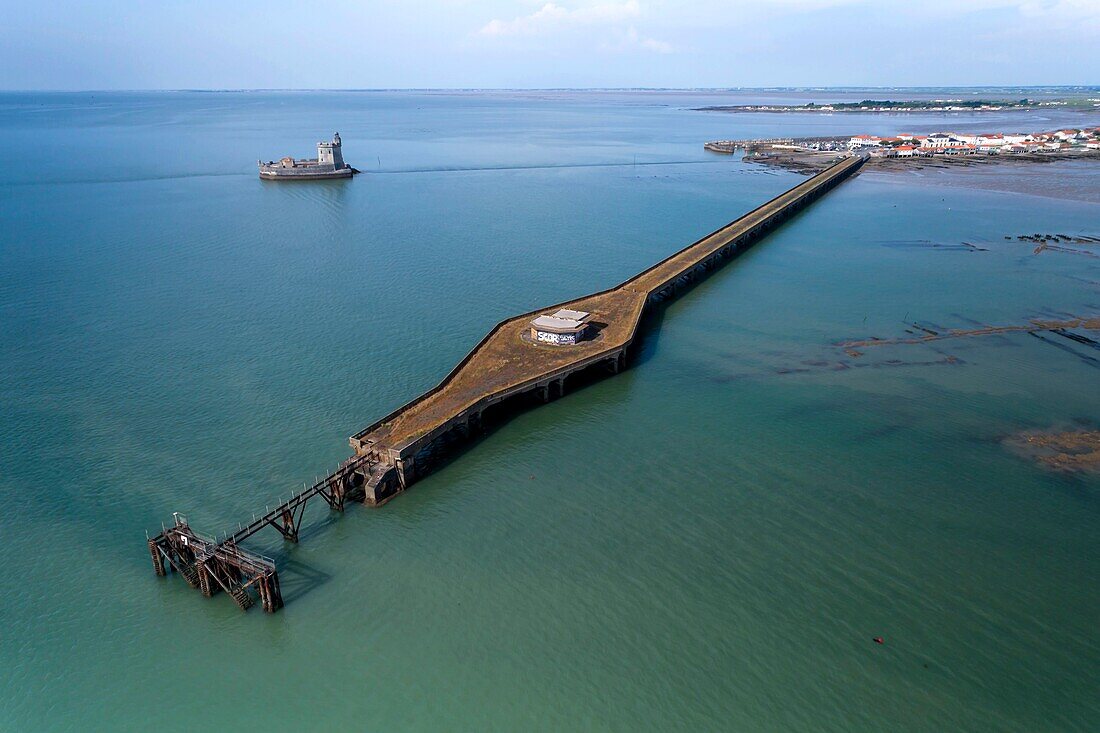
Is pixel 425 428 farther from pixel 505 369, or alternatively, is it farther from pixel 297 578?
pixel 297 578

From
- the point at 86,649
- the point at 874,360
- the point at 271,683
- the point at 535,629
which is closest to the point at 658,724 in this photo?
the point at 535,629

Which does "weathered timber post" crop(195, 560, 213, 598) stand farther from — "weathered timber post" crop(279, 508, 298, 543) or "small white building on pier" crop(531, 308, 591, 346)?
"small white building on pier" crop(531, 308, 591, 346)

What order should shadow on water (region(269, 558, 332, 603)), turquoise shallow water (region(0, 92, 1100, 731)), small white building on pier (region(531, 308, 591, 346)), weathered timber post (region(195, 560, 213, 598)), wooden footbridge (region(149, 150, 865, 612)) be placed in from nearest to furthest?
1. turquoise shallow water (region(0, 92, 1100, 731))
2. weathered timber post (region(195, 560, 213, 598))
3. wooden footbridge (region(149, 150, 865, 612))
4. shadow on water (region(269, 558, 332, 603))
5. small white building on pier (region(531, 308, 591, 346))


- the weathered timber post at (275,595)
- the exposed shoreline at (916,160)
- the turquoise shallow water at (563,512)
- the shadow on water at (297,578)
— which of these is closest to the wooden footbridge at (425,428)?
the weathered timber post at (275,595)

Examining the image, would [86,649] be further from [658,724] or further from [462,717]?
[658,724]

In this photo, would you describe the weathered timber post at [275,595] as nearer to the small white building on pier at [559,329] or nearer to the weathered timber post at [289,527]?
the weathered timber post at [289,527]

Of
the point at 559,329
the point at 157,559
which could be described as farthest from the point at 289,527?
the point at 559,329

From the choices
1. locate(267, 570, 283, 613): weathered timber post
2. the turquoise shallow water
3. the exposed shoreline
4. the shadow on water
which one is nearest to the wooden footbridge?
locate(267, 570, 283, 613): weathered timber post
